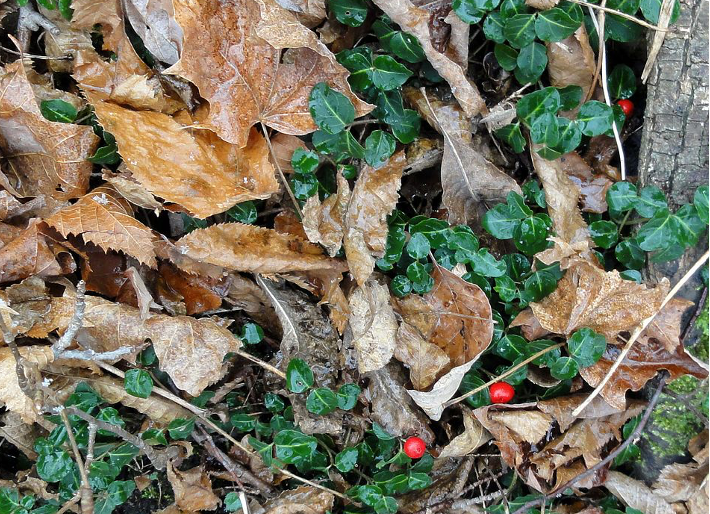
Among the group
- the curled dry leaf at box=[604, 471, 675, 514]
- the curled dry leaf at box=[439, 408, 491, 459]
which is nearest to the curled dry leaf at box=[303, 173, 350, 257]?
the curled dry leaf at box=[439, 408, 491, 459]

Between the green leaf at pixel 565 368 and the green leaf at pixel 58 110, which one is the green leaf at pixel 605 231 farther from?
the green leaf at pixel 58 110

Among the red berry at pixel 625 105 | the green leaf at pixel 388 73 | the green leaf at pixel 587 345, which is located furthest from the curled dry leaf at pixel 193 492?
the red berry at pixel 625 105

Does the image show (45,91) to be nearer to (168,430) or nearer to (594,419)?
(168,430)

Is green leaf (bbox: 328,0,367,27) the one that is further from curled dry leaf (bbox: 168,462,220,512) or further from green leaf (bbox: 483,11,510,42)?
curled dry leaf (bbox: 168,462,220,512)

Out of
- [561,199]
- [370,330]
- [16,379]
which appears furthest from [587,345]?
[16,379]

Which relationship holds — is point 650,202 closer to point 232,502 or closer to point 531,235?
point 531,235

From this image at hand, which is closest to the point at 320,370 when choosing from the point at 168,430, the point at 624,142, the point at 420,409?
the point at 420,409
